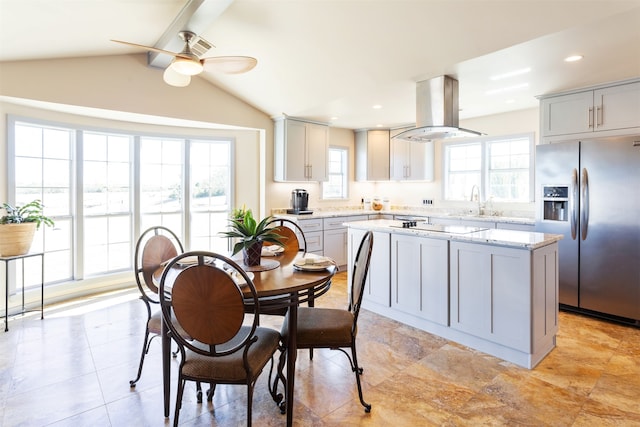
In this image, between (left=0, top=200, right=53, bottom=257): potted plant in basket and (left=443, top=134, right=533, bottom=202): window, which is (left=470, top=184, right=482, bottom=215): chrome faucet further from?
(left=0, top=200, right=53, bottom=257): potted plant in basket

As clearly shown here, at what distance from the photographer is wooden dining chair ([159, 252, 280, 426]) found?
5.22 ft

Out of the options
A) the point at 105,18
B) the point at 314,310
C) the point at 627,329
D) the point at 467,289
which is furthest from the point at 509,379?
the point at 105,18

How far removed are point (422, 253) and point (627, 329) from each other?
6.95ft

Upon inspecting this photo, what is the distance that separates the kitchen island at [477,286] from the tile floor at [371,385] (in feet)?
0.46

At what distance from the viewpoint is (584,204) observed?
3502 mm

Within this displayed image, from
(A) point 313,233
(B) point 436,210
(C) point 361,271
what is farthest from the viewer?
(B) point 436,210

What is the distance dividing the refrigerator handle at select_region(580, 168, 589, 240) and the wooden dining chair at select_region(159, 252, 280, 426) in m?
3.54

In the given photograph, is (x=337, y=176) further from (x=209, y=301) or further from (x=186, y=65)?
(x=209, y=301)

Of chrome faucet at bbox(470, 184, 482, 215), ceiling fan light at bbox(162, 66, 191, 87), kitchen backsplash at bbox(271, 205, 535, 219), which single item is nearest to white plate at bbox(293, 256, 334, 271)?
ceiling fan light at bbox(162, 66, 191, 87)

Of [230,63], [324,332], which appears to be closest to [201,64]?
[230,63]

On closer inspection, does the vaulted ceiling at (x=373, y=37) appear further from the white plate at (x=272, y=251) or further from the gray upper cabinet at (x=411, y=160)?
the white plate at (x=272, y=251)

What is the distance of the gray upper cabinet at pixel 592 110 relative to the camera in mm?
3361

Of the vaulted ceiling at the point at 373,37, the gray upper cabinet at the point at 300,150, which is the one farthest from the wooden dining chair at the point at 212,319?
the gray upper cabinet at the point at 300,150

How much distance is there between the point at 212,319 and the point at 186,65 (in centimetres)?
198
